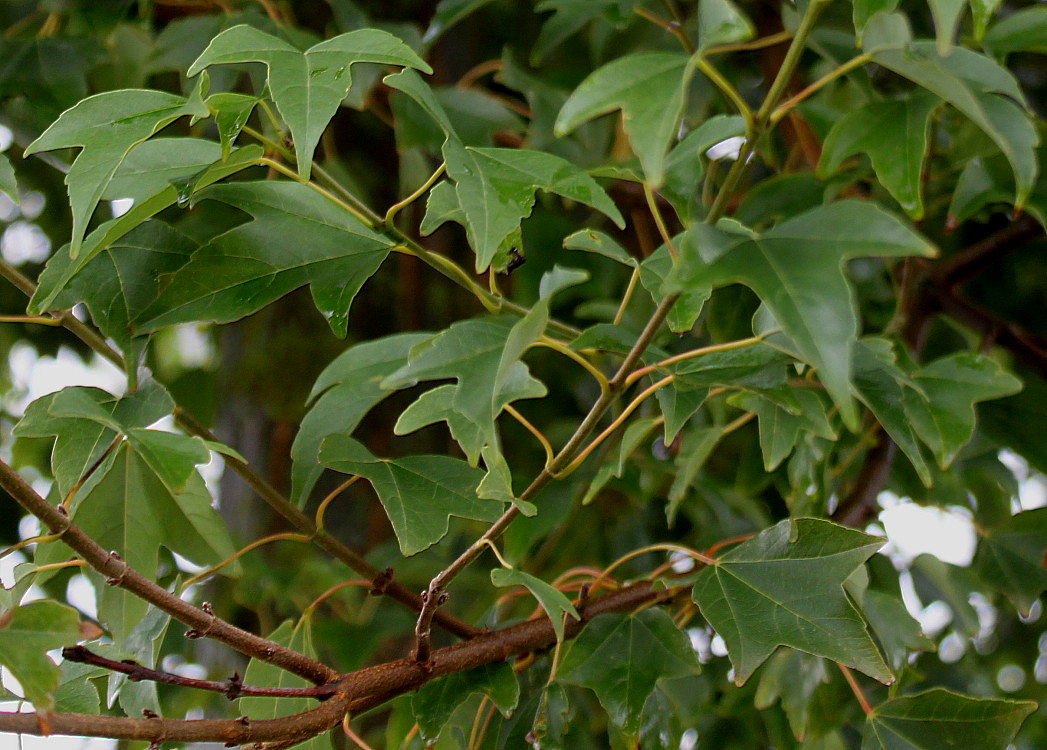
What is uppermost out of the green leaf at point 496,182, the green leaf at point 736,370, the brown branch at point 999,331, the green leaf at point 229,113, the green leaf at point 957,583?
the green leaf at point 229,113

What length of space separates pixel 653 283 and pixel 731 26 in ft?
0.46

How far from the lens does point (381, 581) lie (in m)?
0.52

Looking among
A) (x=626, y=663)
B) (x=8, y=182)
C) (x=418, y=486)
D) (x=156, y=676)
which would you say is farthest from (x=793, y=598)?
(x=8, y=182)

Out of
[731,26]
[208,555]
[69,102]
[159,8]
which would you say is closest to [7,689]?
[208,555]

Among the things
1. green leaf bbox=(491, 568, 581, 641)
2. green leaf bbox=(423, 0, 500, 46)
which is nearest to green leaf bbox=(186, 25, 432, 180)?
green leaf bbox=(491, 568, 581, 641)

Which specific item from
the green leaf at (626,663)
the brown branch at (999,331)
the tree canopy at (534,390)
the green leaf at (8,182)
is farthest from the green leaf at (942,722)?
the green leaf at (8,182)

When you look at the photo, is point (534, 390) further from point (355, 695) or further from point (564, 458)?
point (355, 695)

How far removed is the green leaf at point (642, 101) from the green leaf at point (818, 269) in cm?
4

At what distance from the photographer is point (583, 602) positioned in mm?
564

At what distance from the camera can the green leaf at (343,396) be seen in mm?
526

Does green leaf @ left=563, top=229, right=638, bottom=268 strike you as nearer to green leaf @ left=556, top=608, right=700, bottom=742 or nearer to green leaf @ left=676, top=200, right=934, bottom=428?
green leaf @ left=676, top=200, right=934, bottom=428

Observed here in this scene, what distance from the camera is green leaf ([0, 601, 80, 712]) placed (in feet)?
1.14

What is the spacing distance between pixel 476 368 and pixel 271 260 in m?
0.15

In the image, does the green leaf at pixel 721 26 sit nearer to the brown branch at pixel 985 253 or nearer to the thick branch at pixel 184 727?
the thick branch at pixel 184 727
